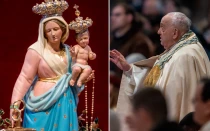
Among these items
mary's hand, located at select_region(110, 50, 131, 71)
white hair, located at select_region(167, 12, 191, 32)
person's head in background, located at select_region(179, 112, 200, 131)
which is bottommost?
person's head in background, located at select_region(179, 112, 200, 131)

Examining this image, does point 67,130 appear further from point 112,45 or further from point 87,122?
point 112,45

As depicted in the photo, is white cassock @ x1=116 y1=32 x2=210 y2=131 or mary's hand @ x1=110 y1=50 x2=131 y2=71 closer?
white cassock @ x1=116 y1=32 x2=210 y2=131

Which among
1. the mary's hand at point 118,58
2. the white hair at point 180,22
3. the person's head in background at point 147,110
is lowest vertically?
the person's head in background at point 147,110

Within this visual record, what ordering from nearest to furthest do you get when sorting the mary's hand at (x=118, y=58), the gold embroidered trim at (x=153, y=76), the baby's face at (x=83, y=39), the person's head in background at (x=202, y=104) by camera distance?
1. the person's head in background at (x=202, y=104)
2. the gold embroidered trim at (x=153, y=76)
3. the baby's face at (x=83, y=39)
4. the mary's hand at (x=118, y=58)

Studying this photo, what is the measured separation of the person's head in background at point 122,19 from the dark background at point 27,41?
0.12 m

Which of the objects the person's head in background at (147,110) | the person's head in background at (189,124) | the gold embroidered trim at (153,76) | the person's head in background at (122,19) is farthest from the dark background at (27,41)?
the person's head in background at (147,110)

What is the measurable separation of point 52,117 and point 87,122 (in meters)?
0.49

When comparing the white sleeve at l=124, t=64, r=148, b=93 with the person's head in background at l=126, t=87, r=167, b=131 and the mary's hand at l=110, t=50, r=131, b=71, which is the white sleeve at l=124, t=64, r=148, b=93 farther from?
the person's head in background at l=126, t=87, r=167, b=131

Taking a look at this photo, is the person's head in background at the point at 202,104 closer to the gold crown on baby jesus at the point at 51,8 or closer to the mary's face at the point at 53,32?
the mary's face at the point at 53,32

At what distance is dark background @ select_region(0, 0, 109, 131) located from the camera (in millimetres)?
7336

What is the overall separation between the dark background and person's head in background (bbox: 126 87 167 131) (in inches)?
115

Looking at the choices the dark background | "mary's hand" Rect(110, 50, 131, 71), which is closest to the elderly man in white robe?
"mary's hand" Rect(110, 50, 131, 71)

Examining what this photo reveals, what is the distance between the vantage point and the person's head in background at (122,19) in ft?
25.4

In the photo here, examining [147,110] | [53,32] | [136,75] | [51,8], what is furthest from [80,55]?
[147,110]
